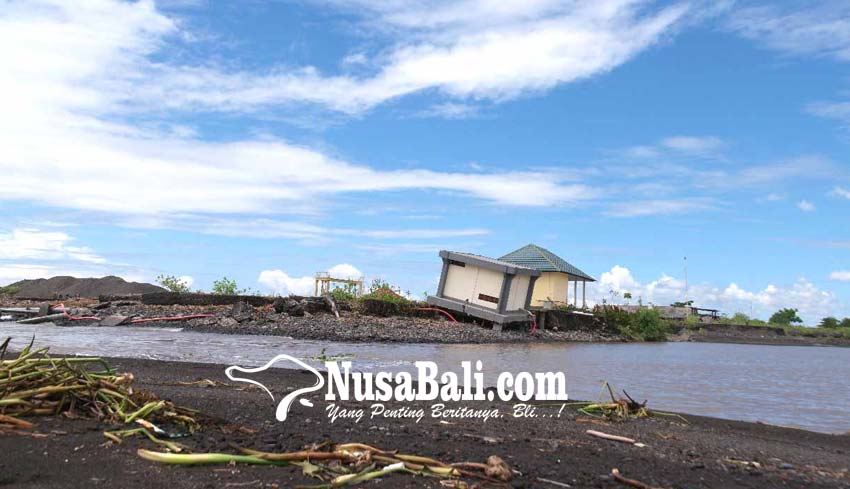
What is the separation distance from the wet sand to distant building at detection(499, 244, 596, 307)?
27260 mm

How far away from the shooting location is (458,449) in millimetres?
4086

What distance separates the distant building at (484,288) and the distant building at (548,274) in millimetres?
6410

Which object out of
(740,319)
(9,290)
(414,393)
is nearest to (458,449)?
(414,393)

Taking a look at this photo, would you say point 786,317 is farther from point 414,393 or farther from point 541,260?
point 414,393

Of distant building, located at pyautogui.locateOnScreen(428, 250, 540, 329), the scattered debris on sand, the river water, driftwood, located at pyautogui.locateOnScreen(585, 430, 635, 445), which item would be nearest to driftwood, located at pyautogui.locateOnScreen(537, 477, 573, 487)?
driftwood, located at pyautogui.locateOnScreen(585, 430, 635, 445)

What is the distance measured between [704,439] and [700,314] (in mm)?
53052

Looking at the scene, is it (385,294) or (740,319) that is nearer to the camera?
(385,294)

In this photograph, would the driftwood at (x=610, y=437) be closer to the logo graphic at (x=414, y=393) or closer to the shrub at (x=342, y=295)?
the logo graphic at (x=414, y=393)

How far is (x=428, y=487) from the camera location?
328cm

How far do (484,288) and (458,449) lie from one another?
21.8 m

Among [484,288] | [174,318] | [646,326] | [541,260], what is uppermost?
[541,260]

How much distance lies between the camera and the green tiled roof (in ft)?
110

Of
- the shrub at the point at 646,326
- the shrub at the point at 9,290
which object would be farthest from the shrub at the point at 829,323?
the shrub at the point at 9,290

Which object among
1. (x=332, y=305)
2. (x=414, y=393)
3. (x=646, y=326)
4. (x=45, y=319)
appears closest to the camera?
(x=414, y=393)
